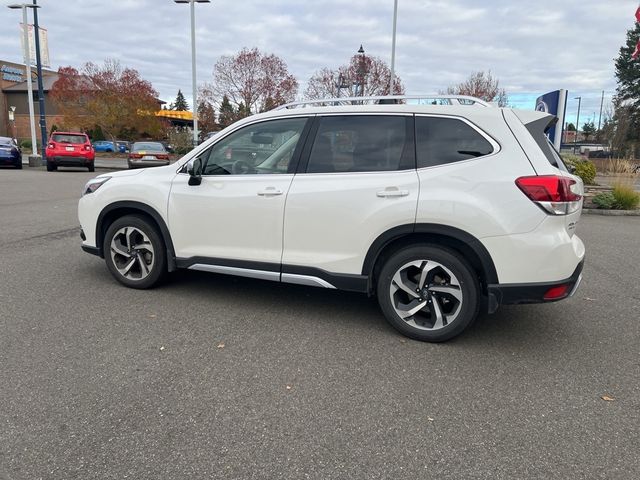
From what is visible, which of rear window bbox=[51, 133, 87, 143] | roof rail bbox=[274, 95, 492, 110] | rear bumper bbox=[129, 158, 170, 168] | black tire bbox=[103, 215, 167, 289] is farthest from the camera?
rear bumper bbox=[129, 158, 170, 168]

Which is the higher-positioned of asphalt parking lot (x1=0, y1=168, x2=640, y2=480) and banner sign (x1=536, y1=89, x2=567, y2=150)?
banner sign (x1=536, y1=89, x2=567, y2=150)

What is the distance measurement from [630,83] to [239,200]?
6218 cm

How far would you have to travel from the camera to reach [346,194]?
12.7 feet

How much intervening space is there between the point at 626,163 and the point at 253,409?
13.5 meters

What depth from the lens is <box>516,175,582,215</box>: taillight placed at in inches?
133

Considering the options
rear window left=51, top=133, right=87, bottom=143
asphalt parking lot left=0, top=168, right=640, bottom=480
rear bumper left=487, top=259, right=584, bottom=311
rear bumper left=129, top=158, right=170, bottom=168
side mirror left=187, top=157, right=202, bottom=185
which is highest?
rear window left=51, top=133, right=87, bottom=143

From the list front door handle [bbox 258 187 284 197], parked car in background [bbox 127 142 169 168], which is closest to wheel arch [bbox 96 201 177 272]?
front door handle [bbox 258 187 284 197]

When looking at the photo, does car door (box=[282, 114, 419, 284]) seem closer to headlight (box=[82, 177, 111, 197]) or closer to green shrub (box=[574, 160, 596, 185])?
headlight (box=[82, 177, 111, 197])

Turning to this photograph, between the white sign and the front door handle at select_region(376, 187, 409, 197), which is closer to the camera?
the front door handle at select_region(376, 187, 409, 197)

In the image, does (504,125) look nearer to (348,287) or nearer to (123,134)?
(348,287)

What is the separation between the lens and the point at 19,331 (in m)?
3.85

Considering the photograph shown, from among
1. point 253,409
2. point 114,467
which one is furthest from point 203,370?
point 114,467

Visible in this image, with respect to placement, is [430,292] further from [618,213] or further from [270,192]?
[618,213]

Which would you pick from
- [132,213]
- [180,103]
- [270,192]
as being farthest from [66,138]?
[180,103]
